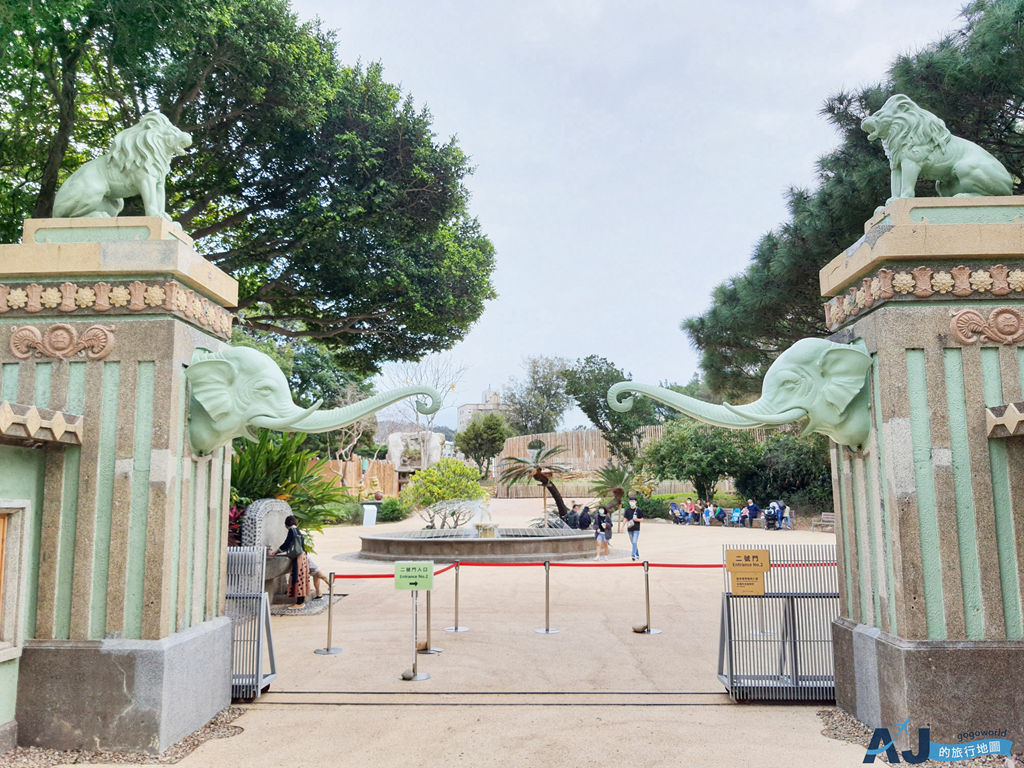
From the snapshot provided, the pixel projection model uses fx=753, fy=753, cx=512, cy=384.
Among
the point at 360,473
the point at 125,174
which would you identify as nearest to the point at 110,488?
the point at 125,174

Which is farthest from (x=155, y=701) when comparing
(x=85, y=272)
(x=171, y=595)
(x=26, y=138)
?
(x=26, y=138)

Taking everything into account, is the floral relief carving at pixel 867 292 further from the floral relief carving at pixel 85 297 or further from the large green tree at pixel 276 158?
the large green tree at pixel 276 158

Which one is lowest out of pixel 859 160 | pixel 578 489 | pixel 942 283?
pixel 578 489

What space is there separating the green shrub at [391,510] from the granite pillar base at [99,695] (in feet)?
79.7

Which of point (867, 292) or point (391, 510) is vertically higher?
point (867, 292)

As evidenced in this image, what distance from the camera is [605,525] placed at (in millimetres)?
17703

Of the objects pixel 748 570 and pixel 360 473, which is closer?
pixel 748 570

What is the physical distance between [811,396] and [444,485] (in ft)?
56.0

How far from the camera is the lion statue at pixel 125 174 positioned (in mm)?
5648

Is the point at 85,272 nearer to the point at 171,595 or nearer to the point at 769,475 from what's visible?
the point at 171,595

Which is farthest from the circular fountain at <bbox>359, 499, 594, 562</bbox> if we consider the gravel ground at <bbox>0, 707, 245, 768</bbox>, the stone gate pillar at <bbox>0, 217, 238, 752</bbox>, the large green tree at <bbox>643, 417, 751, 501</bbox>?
the large green tree at <bbox>643, 417, 751, 501</bbox>

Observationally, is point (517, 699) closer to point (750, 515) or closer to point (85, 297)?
point (85, 297)

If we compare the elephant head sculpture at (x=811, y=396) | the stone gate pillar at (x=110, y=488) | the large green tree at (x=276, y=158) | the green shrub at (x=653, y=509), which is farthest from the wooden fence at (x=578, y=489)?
the stone gate pillar at (x=110, y=488)

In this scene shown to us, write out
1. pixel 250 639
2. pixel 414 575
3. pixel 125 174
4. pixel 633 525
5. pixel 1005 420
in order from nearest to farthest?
pixel 1005 420 → pixel 125 174 → pixel 250 639 → pixel 414 575 → pixel 633 525
